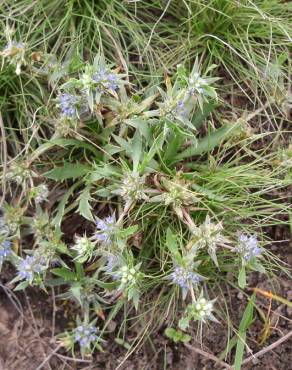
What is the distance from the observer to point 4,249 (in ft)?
6.16

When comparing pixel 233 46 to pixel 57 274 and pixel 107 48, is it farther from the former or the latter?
pixel 57 274

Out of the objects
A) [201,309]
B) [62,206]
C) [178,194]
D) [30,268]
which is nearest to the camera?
[201,309]

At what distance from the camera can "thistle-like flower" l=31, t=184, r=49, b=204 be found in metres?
1.86

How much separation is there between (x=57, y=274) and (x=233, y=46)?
1.02 metres

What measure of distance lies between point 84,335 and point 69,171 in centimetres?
57

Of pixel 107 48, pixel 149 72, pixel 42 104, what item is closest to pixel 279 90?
pixel 149 72

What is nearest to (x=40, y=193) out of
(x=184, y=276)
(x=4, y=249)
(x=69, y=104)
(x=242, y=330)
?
(x=4, y=249)

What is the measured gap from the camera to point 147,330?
6.49ft

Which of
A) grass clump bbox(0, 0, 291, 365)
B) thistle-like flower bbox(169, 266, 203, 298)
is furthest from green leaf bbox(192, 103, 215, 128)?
thistle-like flower bbox(169, 266, 203, 298)

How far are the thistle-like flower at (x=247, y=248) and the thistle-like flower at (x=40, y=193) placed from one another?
2.20 ft

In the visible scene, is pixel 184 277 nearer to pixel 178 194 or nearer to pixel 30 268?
pixel 178 194

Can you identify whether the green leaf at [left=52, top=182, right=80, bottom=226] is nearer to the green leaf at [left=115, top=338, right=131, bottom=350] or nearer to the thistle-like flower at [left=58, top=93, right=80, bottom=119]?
the thistle-like flower at [left=58, top=93, right=80, bottom=119]

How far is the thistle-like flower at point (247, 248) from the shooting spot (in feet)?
5.44

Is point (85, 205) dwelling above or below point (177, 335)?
above
